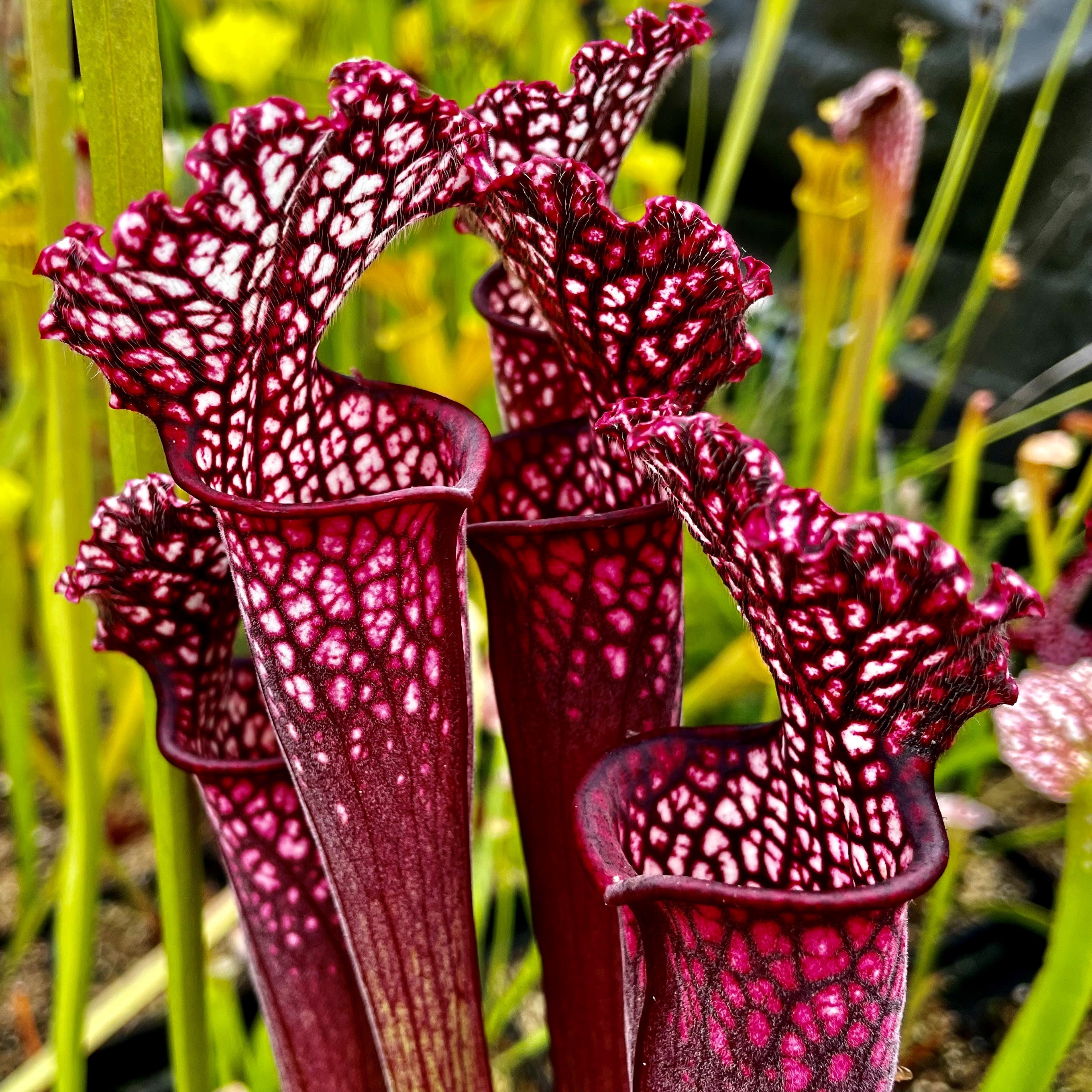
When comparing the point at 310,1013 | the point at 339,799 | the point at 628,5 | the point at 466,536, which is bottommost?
the point at 310,1013

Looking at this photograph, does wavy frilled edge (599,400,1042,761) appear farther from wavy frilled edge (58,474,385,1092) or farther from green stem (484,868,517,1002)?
green stem (484,868,517,1002)

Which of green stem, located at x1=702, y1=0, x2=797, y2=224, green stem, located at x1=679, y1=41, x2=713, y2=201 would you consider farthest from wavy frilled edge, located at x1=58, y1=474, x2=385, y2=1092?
green stem, located at x1=679, y1=41, x2=713, y2=201

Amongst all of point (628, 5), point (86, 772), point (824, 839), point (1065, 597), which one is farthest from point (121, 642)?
point (628, 5)

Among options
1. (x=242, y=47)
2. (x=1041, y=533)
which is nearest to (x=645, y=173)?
(x=242, y=47)

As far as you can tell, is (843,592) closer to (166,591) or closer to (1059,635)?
(166,591)

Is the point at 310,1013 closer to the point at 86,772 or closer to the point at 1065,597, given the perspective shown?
the point at 86,772

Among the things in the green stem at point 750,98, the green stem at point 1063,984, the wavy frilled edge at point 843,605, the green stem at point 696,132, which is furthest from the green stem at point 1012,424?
the wavy frilled edge at point 843,605

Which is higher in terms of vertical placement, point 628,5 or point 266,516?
point 628,5
